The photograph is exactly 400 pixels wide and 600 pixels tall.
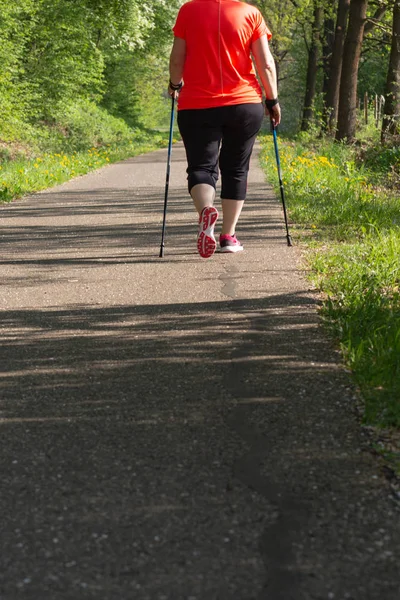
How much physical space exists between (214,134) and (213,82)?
0.40m

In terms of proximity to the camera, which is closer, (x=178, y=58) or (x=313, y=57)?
(x=178, y=58)

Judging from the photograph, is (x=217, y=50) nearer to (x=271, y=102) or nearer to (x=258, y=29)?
(x=258, y=29)

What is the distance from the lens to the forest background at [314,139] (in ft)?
18.1

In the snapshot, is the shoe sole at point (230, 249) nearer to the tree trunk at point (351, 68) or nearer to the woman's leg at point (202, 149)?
the woman's leg at point (202, 149)

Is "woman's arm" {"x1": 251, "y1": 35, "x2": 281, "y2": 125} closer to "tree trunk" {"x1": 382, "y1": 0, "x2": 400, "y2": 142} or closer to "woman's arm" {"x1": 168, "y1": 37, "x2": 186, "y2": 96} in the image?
"woman's arm" {"x1": 168, "y1": 37, "x2": 186, "y2": 96}

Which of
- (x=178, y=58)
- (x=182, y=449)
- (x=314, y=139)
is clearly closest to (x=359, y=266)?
(x=178, y=58)

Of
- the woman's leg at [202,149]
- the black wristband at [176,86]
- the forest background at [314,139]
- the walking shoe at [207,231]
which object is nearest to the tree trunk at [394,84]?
the forest background at [314,139]

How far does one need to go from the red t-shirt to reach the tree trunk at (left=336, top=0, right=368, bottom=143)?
1494 centimetres

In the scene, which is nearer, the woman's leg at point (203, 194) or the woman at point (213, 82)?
the woman at point (213, 82)

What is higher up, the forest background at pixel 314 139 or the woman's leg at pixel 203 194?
the woman's leg at pixel 203 194

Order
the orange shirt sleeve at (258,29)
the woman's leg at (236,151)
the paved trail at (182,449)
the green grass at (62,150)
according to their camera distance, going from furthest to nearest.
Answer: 1. the green grass at (62,150)
2. the woman's leg at (236,151)
3. the orange shirt sleeve at (258,29)
4. the paved trail at (182,449)

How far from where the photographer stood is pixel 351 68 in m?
22.3

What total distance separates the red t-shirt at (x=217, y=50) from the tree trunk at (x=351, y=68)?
1494cm

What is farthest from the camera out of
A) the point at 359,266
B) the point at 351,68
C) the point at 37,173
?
the point at 351,68
